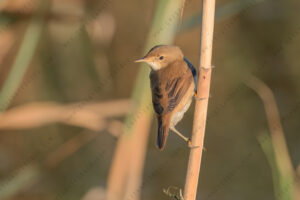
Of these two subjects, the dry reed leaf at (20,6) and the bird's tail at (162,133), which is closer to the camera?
the bird's tail at (162,133)

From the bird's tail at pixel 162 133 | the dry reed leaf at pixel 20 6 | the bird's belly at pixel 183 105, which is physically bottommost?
the bird's tail at pixel 162 133

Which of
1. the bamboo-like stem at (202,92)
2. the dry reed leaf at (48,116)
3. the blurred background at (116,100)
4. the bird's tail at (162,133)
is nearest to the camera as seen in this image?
the bamboo-like stem at (202,92)

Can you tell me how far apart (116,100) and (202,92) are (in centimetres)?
243

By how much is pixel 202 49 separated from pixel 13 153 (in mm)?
3630

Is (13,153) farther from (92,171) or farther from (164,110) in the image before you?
(164,110)

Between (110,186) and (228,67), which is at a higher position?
(228,67)

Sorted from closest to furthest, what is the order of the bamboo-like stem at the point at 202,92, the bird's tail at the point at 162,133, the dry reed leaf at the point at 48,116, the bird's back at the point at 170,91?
the bamboo-like stem at the point at 202,92
the bird's tail at the point at 162,133
the bird's back at the point at 170,91
the dry reed leaf at the point at 48,116

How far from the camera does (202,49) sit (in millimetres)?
2225

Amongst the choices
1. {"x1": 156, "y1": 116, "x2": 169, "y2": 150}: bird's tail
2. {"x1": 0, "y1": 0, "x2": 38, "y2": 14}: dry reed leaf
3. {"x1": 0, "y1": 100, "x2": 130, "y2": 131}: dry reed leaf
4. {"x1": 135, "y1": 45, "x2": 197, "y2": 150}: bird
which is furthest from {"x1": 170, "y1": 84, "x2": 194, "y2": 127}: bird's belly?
{"x1": 0, "y1": 0, "x2": 38, "y2": 14}: dry reed leaf

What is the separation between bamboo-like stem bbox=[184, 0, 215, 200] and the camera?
87.4 inches

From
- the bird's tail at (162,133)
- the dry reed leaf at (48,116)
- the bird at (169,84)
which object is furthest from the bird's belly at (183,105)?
the dry reed leaf at (48,116)

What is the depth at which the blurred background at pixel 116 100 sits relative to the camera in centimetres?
424

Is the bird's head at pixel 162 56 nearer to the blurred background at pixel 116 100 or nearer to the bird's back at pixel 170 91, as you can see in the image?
the bird's back at pixel 170 91

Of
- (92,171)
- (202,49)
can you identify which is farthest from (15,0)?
(202,49)
